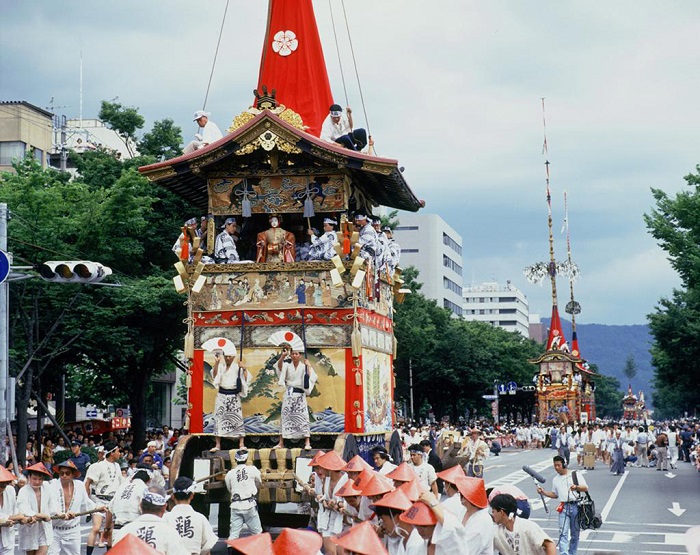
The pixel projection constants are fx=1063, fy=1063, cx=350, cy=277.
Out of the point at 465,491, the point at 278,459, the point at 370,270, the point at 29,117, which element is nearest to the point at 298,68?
the point at 370,270

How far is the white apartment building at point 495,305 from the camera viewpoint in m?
170

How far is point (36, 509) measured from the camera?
12195mm

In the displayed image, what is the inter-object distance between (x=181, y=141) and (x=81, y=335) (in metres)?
9.99

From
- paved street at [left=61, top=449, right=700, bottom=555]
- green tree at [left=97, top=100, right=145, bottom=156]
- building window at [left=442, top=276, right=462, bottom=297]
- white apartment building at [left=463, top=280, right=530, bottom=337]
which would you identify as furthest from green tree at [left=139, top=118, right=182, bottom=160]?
white apartment building at [left=463, top=280, right=530, bottom=337]

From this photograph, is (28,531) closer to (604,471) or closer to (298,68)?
(298,68)

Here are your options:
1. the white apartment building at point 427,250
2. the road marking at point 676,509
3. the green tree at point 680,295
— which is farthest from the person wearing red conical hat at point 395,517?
the white apartment building at point 427,250

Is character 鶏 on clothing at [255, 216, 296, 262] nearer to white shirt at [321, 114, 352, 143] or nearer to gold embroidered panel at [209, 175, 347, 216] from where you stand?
gold embroidered panel at [209, 175, 347, 216]

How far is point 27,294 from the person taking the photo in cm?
3053

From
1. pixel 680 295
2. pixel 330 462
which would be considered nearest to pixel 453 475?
pixel 330 462

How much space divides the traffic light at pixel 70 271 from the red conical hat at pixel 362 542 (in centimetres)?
1139

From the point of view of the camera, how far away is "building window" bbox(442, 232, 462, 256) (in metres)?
121

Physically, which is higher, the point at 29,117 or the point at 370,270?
the point at 29,117

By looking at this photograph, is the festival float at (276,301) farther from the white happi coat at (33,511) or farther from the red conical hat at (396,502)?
the red conical hat at (396,502)

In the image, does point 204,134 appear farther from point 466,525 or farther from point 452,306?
point 452,306
